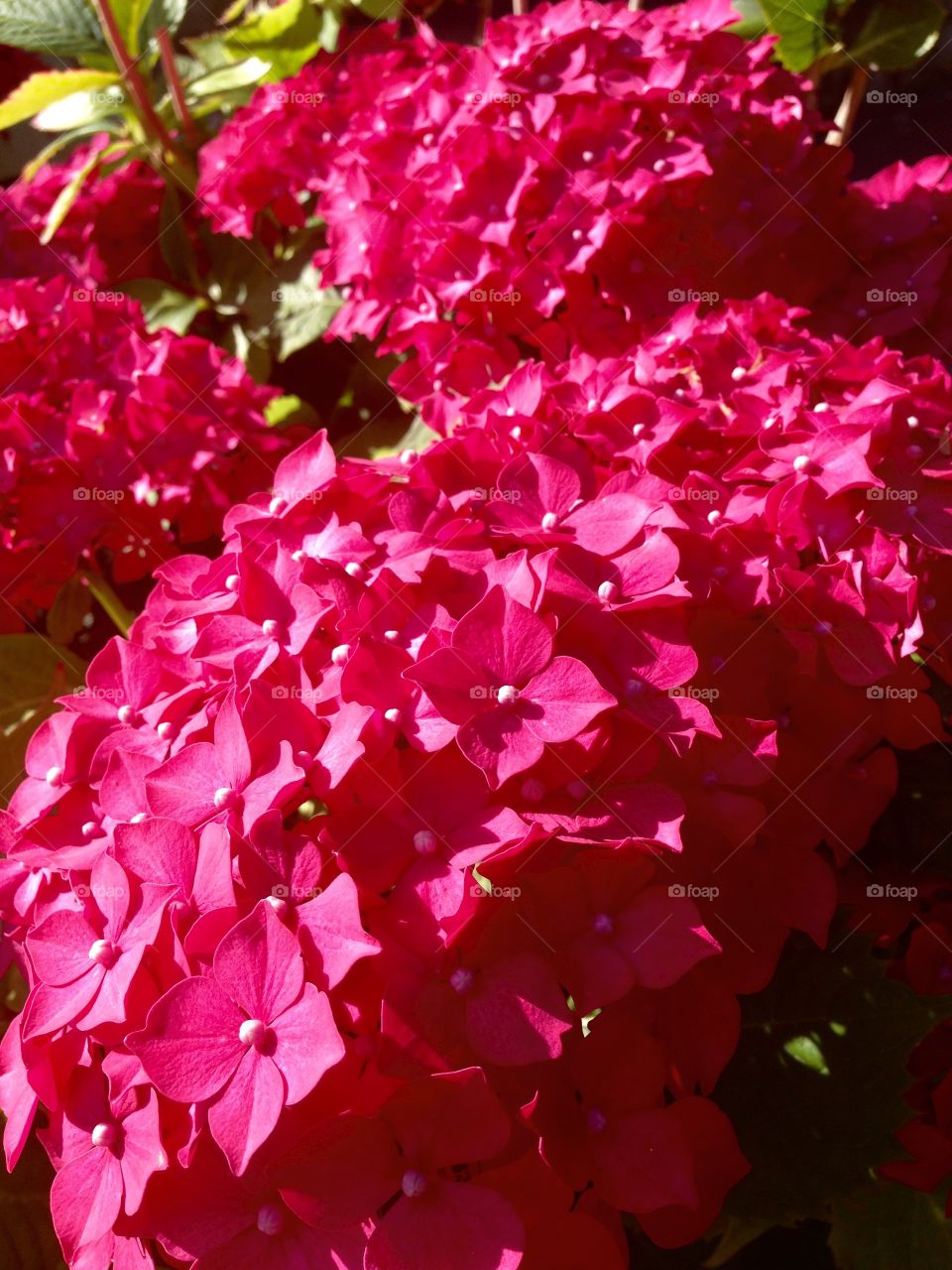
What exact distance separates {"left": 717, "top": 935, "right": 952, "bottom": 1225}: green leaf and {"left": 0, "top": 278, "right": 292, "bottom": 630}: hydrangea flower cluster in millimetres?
843

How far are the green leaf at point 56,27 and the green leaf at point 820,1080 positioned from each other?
1.67 m

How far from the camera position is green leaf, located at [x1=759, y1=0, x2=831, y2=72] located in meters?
1.45

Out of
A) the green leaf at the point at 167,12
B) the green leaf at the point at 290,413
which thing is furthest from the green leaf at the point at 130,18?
the green leaf at the point at 290,413

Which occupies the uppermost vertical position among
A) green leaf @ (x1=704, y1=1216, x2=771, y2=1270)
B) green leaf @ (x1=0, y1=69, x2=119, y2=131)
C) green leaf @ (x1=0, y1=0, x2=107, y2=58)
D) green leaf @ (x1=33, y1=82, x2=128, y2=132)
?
green leaf @ (x1=0, y1=0, x2=107, y2=58)

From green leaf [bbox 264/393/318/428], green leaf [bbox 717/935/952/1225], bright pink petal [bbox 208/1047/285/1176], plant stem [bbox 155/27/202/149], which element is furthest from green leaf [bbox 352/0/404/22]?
bright pink petal [bbox 208/1047/285/1176]

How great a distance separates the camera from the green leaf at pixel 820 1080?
2.80 ft

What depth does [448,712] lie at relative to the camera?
0.66 m

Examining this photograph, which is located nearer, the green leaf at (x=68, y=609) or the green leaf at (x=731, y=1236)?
the green leaf at (x=731, y=1236)

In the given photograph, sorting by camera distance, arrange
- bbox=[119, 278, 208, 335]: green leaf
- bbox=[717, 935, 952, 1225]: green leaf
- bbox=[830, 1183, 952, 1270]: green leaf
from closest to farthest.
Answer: bbox=[717, 935, 952, 1225]: green leaf
bbox=[830, 1183, 952, 1270]: green leaf
bbox=[119, 278, 208, 335]: green leaf

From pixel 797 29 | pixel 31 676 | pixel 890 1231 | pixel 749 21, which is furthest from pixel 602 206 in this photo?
pixel 890 1231

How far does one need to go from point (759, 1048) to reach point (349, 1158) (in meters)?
0.47

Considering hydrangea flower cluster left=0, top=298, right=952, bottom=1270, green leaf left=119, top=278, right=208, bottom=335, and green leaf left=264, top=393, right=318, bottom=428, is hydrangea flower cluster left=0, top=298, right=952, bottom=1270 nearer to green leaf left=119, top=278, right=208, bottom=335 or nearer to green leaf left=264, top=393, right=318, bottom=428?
green leaf left=264, top=393, right=318, bottom=428

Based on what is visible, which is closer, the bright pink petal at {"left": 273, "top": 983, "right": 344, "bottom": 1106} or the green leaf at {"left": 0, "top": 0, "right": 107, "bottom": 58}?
the bright pink petal at {"left": 273, "top": 983, "right": 344, "bottom": 1106}

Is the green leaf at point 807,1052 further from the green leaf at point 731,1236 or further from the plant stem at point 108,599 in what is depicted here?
the plant stem at point 108,599
